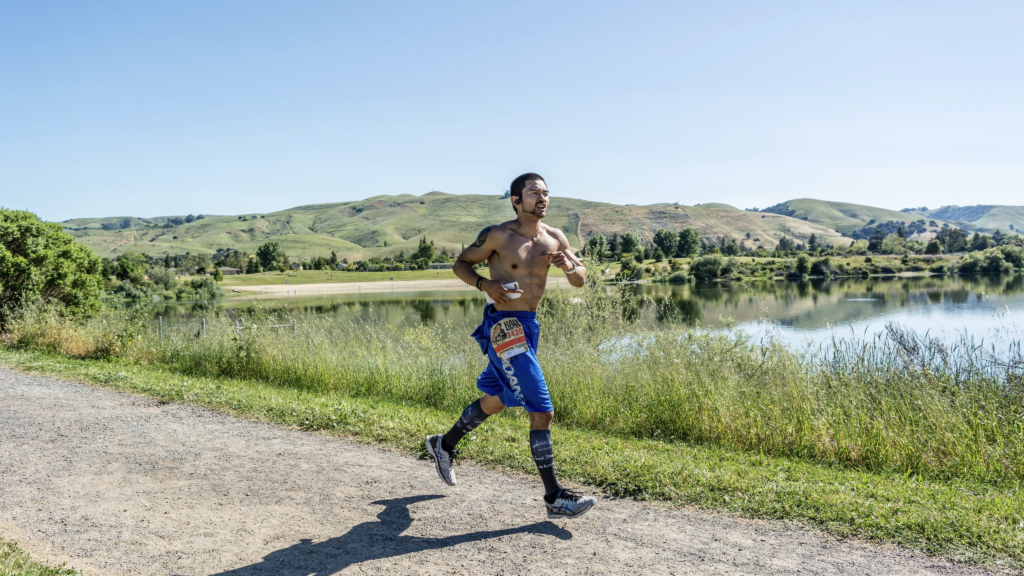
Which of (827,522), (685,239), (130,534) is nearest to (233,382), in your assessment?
(130,534)

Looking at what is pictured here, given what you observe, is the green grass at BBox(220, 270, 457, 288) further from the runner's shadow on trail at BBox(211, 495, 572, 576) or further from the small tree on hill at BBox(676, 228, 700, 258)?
the runner's shadow on trail at BBox(211, 495, 572, 576)

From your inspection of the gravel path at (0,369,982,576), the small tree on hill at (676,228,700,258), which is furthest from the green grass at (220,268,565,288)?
the gravel path at (0,369,982,576)

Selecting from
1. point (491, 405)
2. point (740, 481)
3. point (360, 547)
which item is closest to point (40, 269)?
point (491, 405)

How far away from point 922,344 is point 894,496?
16.2 feet

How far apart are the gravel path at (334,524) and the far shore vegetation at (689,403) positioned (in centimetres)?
45

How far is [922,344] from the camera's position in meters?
8.62

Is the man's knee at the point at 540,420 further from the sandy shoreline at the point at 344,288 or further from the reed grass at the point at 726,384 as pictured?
the sandy shoreline at the point at 344,288

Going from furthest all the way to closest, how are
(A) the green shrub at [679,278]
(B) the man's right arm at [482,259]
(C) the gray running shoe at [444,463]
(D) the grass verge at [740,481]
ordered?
(A) the green shrub at [679,278], (C) the gray running shoe at [444,463], (B) the man's right arm at [482,259], (D) the grass verge at [740,481]

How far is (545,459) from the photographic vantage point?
14.6 ft

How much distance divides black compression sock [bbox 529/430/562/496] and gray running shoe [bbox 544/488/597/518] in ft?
0.20

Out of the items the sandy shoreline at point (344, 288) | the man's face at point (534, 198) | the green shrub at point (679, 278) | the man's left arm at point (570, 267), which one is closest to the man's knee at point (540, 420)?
the man's left arm at point (570, 267)

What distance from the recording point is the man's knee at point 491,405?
4.88 m

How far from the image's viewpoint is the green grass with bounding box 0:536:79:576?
342 centimetres

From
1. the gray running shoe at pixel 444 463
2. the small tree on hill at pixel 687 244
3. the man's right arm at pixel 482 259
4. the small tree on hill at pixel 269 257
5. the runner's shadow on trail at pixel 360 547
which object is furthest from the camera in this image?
the small tree on hill at pixel 269 257
